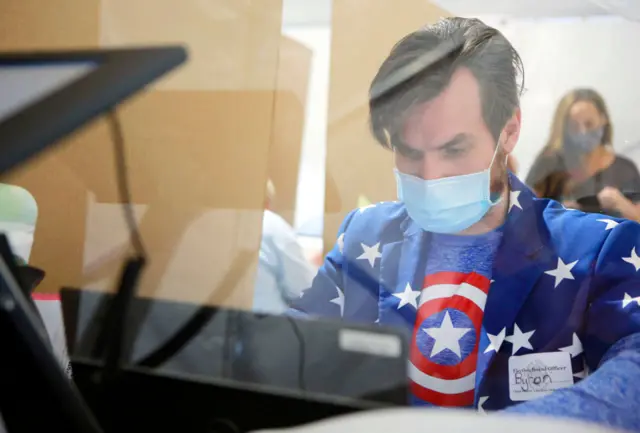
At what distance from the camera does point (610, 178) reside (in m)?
0.64

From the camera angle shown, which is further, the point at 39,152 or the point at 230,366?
the point at 230,366

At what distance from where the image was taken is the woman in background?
0.64 metres

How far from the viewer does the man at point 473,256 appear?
60 centimetres

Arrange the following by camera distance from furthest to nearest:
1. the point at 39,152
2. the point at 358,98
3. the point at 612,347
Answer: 1. the point at 358,98
2. the point at 612,347
3. the point at 39,152

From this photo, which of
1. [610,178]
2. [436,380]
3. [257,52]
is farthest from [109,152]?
[610,178]

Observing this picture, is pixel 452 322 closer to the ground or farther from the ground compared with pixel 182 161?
closer to the ground

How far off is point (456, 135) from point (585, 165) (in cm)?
15

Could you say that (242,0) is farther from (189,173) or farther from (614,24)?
(614,24)

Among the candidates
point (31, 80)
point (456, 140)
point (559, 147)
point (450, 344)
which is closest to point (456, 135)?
point (456, 140)

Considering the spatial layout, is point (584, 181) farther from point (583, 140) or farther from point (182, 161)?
point (182, 161)

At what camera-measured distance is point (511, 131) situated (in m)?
0.65

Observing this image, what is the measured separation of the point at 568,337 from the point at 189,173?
52 centimetres

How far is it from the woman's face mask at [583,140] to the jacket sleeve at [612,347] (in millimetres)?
96

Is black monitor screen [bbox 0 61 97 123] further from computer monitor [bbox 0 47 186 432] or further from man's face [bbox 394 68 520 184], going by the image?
man's face [bbox 394 68 520 184]
